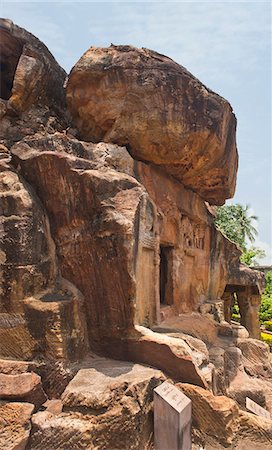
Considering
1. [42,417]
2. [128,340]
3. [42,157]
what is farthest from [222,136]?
[42,417]

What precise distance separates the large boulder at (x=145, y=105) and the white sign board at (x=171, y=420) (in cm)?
435

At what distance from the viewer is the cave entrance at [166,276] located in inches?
304

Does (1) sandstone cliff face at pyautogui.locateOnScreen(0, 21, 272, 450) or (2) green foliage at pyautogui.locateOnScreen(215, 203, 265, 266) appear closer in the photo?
(1) sandstone cliff face at pyautogui.locateOnScreen(0, 21, 272, 450)

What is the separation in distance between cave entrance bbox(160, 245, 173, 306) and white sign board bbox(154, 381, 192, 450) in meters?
4.13

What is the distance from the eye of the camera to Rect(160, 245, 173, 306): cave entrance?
772 centimetres

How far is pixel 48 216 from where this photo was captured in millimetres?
4824

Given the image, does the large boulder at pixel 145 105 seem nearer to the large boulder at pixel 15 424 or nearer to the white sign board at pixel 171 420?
the white sign board at pixel 171 420

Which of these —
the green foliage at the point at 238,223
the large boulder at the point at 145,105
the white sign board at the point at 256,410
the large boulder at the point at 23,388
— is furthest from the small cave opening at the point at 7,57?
the green foliage at the point at 238,223

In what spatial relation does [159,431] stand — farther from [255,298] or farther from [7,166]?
[255,298]

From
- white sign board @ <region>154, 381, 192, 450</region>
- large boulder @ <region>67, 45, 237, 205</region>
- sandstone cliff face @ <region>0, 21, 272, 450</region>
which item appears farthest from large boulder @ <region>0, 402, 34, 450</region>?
large boulder @ <region>67, 45, 237, 205</region>

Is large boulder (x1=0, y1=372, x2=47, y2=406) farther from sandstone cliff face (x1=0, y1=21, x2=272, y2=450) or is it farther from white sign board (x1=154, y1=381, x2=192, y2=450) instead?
white sign board (x1=154, y1=381, x2=192, y2=450)

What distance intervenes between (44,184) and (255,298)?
28.5ft

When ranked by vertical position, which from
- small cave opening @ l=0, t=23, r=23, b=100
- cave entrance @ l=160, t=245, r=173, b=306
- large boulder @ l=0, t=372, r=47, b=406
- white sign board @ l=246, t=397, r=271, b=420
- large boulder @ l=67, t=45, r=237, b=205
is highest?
small cave opening @ l=0, t=23, r=23, b=100

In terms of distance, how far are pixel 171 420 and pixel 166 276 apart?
4.60 m
